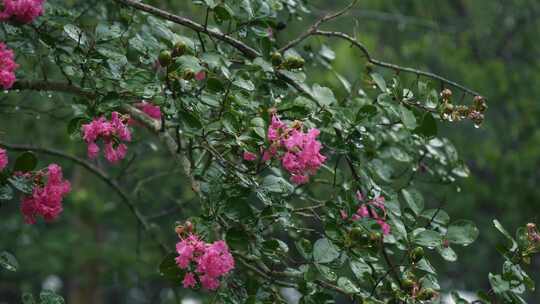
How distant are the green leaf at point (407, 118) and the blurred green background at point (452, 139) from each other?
363 centimetres

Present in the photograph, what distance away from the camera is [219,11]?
72.7 inches

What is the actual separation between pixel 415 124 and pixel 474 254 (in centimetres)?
645

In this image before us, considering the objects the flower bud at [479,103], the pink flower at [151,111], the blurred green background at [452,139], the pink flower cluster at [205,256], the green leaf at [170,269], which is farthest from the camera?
the blurred green background at [452,139]

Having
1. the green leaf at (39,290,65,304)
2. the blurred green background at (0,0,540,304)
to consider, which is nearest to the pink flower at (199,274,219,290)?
the green leaf at (39,290,65,304)

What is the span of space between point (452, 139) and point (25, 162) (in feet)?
A: 14.8

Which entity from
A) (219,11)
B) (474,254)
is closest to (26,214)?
(219,11)

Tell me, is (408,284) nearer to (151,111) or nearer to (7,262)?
(7,262)

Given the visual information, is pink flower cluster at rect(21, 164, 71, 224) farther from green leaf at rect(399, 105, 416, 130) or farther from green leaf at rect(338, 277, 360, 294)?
green leaf at rect(399, 105, 416, 130)

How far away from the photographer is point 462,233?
186 centimetres

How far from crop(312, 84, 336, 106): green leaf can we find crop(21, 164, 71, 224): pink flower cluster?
0.71 meters

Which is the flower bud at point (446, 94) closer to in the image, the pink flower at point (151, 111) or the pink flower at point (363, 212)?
the pink flower at point (363, 212)

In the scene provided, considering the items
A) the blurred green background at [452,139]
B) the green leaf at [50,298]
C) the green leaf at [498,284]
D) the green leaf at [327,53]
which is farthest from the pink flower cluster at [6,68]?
the blurred green background at [452,139]

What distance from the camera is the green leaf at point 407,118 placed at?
1.94m

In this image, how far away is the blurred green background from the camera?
611 centimetres
